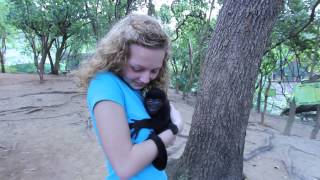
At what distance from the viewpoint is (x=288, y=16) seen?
6.79 m

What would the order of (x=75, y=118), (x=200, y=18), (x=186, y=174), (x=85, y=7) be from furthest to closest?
1. (x=85, y=7)
2. (x=200, y=18)
3. (x=75, y=118)
4. (x=186, y=174)

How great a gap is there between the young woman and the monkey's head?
0.02 meters

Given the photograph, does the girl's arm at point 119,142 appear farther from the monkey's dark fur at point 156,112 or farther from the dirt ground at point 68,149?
the dirt ground at point 68,149

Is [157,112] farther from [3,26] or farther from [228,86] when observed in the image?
[3,26]

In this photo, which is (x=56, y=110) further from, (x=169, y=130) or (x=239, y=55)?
(x=169, y=130)

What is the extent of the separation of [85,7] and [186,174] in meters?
7.81

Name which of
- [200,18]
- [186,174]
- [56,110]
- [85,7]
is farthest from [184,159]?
[85,7]

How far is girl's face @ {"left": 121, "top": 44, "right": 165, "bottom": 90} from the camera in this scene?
1.09 metres

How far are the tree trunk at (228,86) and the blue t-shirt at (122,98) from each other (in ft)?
4.42

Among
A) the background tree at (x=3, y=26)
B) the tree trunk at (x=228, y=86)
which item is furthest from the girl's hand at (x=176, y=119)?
the background tree at (x=3, y=26)

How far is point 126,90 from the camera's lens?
3.66 feet

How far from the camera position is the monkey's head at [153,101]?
1165mm

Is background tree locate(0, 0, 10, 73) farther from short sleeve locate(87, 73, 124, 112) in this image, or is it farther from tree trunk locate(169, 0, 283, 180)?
short sleeve locate(87, 73, 124, 112)

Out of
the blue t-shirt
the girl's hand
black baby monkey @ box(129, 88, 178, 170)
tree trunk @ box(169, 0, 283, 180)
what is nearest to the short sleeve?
the blue t-shirt
